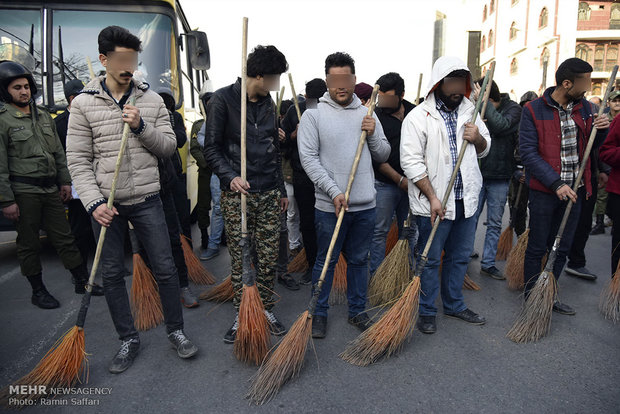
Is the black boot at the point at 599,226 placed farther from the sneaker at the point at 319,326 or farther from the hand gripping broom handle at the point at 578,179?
the sneaker at the point at 319,326

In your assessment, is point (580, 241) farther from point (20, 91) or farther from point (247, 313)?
point (20, 91)

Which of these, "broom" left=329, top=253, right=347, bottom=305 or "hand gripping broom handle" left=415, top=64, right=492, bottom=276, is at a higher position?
"hand gripping broom handle" left=415, top=64, right=492, bottom=276

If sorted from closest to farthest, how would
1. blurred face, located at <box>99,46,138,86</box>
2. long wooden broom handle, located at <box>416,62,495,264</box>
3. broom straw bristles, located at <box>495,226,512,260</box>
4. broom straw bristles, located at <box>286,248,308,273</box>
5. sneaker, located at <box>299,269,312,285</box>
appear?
1. blurred face, located at <box>99,46,138,86</box>
2. long wooden broom handle, located at <box>416,62,495,264</box>
3. sneaker, located at <box>299,269,312,285</box>
4. broom straw bristles, located at <box>286,248,308,273</box>
5. broom straw bristles, located at <box>495,226,512,260</box>

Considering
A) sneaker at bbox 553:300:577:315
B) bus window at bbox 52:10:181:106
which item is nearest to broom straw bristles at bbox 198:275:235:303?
bus window at bbox 52:10:181:106

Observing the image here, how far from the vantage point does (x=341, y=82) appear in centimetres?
292

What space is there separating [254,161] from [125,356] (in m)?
1.59

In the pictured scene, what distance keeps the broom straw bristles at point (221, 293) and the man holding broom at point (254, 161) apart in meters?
0.68

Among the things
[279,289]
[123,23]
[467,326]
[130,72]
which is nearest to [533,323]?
[467,326]

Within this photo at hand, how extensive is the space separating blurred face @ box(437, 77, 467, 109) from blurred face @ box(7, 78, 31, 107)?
3.48 m

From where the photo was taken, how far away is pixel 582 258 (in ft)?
14.9

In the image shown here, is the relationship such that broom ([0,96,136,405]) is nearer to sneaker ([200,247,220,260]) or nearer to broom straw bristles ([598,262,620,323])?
sneaker ([200,247,220,260])

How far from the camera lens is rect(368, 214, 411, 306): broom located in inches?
148

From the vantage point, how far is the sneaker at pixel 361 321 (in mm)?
3270

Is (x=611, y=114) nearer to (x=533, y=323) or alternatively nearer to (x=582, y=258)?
(x=582, y=258)
